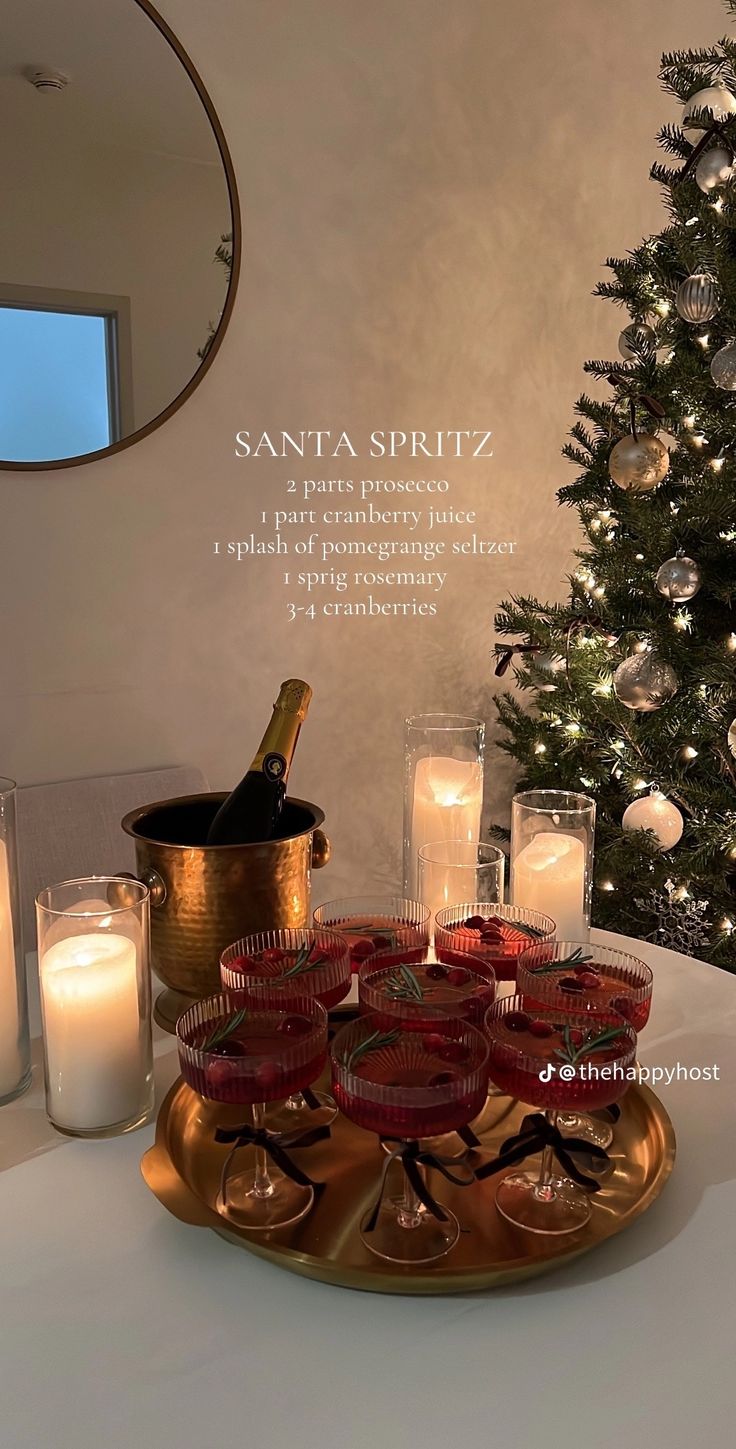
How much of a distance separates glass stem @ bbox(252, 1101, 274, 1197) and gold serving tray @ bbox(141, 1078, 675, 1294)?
0.11 feet

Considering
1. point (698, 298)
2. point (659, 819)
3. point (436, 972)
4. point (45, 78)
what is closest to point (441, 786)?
point (436, 972)

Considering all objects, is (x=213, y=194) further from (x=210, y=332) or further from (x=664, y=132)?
(x=664, y=132)

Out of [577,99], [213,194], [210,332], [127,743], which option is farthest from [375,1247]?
[577,99]

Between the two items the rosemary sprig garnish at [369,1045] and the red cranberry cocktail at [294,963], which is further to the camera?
the red cranberry cocktail at [294,963]

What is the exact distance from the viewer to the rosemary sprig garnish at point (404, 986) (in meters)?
0.85

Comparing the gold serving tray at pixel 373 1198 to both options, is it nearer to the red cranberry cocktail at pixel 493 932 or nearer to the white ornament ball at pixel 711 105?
the red cranberry cocktail at pixel 493 932

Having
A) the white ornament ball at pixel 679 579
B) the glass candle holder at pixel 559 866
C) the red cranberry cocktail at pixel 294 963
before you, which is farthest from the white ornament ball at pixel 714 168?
the red cranberry cocktail at pixel 294 963

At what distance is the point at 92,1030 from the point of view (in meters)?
0.88

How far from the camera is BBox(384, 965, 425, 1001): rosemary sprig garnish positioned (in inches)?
33.5

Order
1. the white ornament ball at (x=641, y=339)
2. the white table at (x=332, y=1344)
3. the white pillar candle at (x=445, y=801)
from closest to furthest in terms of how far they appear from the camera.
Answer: the white table at (x=332, y=1344) → the white pillar candle at (x=445, y=801) → the white ornament ball at (x=641, y=339)

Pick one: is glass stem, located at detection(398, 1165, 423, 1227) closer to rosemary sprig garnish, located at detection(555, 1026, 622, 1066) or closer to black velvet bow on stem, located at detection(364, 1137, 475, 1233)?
black velvet bow on stem, located at detection(364, 1137, 475, 1233)

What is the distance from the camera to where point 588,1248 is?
0.73m

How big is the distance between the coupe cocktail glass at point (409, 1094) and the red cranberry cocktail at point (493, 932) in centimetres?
19

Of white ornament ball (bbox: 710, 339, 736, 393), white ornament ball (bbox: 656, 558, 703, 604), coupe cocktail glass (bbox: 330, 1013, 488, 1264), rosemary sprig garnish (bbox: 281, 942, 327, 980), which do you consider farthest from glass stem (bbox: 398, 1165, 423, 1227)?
white ornament ball (bbox: 710, 339, 736, 393)
